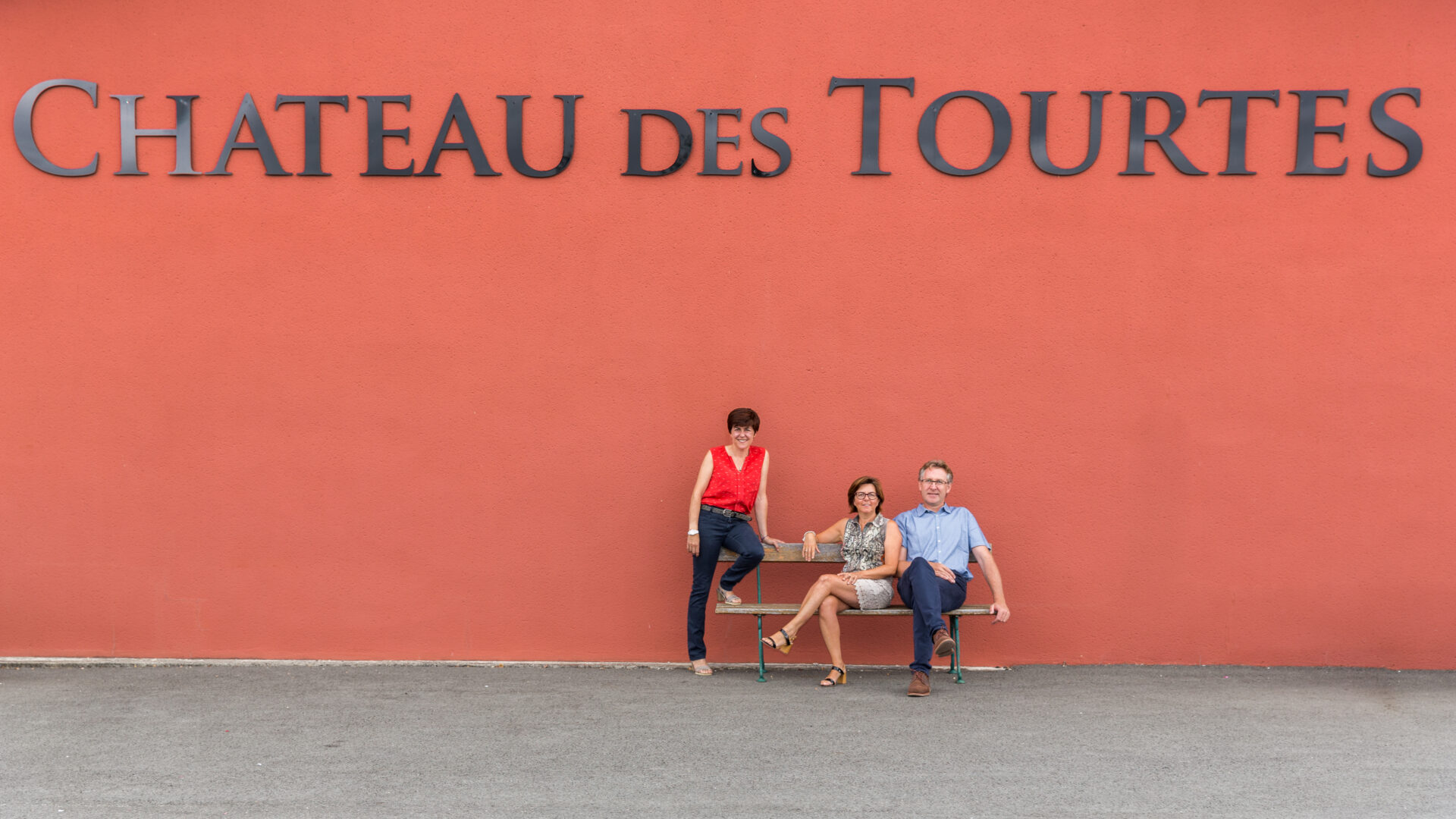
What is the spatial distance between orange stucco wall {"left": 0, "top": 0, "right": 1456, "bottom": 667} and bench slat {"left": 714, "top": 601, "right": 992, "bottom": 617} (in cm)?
39

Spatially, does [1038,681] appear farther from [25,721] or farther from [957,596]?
[25,721]

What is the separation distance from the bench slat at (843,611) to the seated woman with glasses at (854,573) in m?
0.03

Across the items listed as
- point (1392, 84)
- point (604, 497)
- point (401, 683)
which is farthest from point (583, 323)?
point (1392, 84)

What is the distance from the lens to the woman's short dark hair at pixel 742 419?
622 cm

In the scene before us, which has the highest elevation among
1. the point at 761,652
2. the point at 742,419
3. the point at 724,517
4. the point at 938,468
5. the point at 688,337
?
the point at 688,337

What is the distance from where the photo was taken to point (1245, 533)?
6453 mm

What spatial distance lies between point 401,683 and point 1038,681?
349 cm

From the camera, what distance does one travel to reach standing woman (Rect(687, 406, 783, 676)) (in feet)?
20.6

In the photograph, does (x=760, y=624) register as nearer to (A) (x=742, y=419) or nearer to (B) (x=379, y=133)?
(A) (x=742, y=419)

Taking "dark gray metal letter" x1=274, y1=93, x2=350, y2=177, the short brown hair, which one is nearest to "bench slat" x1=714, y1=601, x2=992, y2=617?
the short brown hair

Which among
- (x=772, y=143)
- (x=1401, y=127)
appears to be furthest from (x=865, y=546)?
(x=1401, y=127)

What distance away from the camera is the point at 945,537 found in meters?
6.30

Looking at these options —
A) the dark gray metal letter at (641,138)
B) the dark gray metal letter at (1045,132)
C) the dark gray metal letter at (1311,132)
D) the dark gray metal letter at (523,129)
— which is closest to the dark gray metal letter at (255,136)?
the dark gray metal letter at (523,129)

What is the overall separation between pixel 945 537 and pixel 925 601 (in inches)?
18.6
